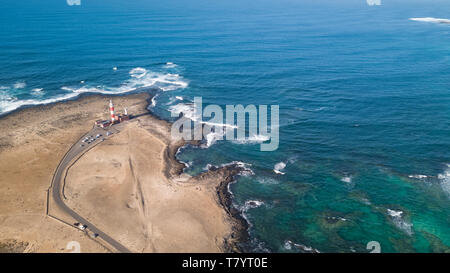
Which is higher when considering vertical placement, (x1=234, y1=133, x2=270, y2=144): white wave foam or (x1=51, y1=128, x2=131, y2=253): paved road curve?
Result: (x1=234, y1=133, x2=270, y2=144): white wave foam

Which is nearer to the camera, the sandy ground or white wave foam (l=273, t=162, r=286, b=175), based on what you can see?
the sandy ground

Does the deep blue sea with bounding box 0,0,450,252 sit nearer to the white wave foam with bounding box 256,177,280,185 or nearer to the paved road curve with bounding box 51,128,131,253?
the white wave foam with bounding box 256,177,280,185

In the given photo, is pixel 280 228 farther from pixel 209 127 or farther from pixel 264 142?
pixel 209 127

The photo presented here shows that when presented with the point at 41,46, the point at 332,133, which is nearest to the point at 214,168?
the point at 332,133

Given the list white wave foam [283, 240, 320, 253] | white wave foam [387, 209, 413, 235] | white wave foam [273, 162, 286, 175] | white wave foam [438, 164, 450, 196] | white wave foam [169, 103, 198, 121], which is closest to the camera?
white wave foam [283, 240, 320, 253]

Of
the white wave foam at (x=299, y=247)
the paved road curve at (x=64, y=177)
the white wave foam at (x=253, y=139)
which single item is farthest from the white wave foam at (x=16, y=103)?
the white wave foam at (x=299, y=247)

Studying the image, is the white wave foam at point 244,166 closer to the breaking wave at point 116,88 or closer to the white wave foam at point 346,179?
the white wave foam at point 346,179

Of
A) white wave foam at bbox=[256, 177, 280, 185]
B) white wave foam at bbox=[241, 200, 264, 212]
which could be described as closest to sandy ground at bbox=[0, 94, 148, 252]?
white wave foam at bbox=[241, 200, 264, 212]

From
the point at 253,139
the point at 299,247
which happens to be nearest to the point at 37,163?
the point at 253,139
